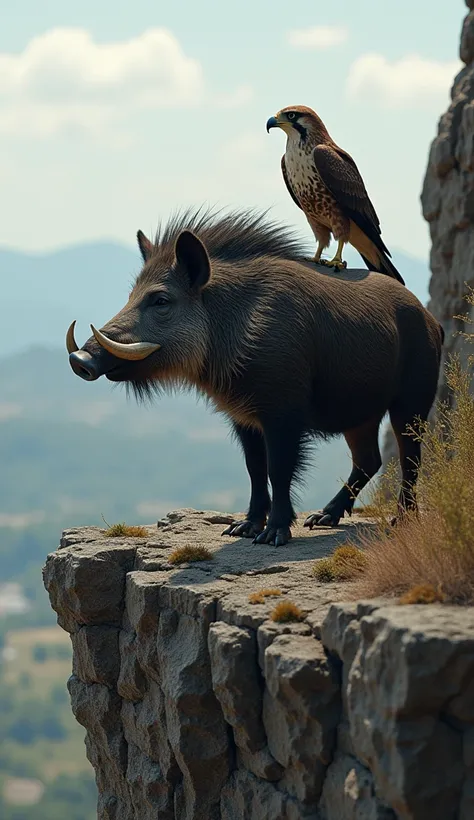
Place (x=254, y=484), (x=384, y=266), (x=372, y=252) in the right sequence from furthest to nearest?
(x=384, y=266) → (x=372, y=252) → (x=254, y=484)

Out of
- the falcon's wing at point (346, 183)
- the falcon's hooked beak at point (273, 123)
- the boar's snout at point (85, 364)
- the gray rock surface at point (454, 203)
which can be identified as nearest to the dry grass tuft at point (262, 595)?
the boar's snout at point (85, 364)

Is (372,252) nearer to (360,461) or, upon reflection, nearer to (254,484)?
(360,461)

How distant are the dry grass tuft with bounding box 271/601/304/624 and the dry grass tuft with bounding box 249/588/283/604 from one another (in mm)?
442

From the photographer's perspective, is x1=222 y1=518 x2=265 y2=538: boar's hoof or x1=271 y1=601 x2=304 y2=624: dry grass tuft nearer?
x1=271 y1=601 x2=304 y2=624: dry grass tuft

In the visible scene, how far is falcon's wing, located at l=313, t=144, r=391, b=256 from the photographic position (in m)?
10.5

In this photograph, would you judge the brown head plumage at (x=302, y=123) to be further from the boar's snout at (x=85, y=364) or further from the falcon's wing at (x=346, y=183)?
the boar's snout at (x=85, y=364)

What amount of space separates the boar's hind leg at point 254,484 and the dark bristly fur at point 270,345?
0.01 meters

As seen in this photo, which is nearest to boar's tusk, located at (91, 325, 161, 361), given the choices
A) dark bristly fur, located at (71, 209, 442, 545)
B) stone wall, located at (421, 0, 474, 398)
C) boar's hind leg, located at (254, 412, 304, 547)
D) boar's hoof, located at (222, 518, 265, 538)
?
dark bristly fur, located at (71, 209, 442, 545)

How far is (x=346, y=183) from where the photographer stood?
10602 mm

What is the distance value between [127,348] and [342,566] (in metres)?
2.54

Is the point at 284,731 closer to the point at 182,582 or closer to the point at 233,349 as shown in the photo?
the point at 182,582

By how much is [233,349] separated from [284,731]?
3593 millimetres

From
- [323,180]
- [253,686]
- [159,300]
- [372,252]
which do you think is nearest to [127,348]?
[159,300]

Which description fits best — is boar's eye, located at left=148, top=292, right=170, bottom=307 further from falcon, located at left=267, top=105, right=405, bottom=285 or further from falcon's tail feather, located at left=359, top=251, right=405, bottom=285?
falcon's tail feather, located at left=359, top=251, right=405, bottom=285
